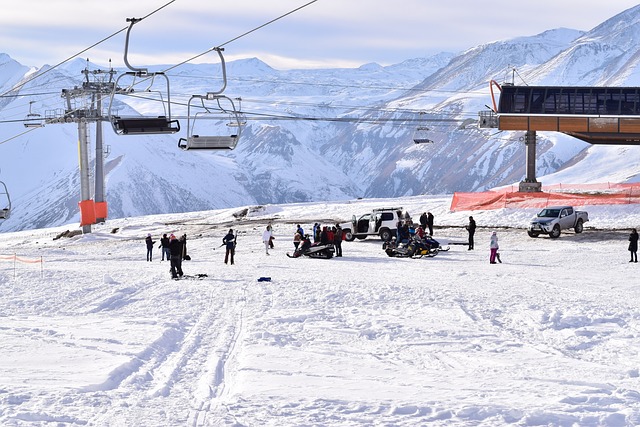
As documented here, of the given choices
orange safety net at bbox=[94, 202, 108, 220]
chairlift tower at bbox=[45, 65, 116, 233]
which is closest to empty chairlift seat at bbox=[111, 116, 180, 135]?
chairlift tower at bbox=[45, 65, 116, 233]

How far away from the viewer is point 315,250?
33.1 meters

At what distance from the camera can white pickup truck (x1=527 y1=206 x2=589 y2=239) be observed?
3969 centimetres

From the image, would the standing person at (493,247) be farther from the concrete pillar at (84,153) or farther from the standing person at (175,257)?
the concrete pillar at (84,153)

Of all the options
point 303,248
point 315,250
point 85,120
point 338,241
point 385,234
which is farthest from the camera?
point 85,120

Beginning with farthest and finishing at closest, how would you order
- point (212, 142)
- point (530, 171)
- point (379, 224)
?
1. point (530, 171)
2. point (379, 224)
3. point (212, 142)

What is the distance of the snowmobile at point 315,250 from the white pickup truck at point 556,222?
11.8m

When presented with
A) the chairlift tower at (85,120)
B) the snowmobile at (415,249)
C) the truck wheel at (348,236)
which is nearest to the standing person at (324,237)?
the snowmobile at (415,249)

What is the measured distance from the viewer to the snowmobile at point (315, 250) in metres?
33.0

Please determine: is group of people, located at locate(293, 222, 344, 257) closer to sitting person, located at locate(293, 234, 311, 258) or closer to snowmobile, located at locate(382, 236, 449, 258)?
sitting person, located at locate(293, 234, 311, 258)

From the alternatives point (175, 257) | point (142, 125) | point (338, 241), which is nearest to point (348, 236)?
point (338, 241)

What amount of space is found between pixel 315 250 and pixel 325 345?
60.5ft

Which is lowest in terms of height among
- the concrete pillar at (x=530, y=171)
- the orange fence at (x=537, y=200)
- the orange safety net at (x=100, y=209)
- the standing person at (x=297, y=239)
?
the orange safety net at (x=100, y=209)

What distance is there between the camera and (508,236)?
41.3m

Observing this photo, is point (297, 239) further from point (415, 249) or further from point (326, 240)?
point (415, 249)
